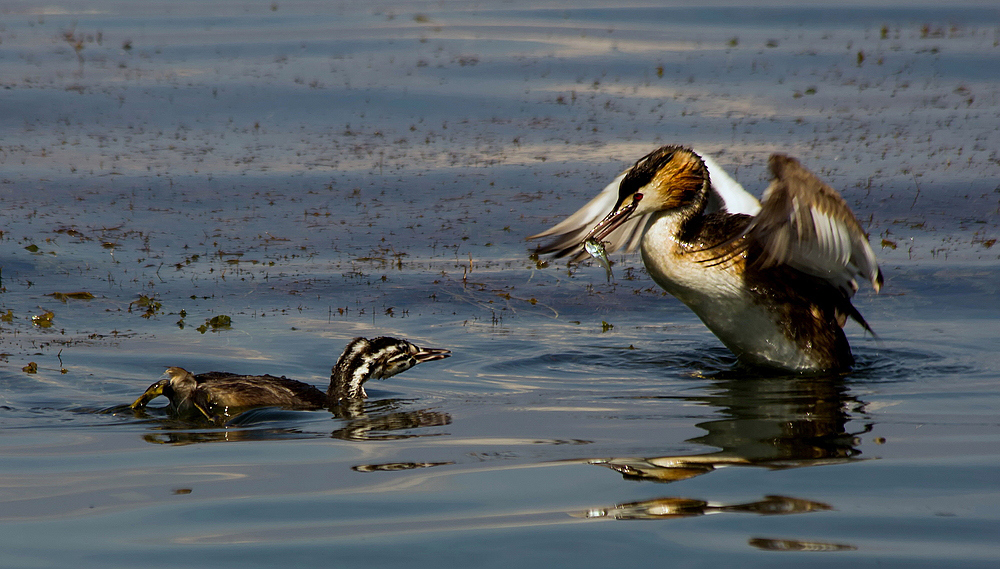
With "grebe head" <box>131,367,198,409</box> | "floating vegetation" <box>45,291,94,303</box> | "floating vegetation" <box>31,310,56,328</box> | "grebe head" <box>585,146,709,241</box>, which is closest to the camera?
"grebe head" <box>131,367,198,409</box>

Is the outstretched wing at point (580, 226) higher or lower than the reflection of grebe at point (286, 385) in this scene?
higher

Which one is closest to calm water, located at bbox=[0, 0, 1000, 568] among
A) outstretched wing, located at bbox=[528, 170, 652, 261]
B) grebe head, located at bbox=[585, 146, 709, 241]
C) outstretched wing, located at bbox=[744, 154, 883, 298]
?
outstretched wing, located at bbox=[528, 170, 652, 261]

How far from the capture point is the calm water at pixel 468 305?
4453 mm

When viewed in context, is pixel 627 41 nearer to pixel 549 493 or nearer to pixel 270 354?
pixel 270 354

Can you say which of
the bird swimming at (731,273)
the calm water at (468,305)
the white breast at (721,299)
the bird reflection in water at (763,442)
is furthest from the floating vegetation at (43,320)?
the bird reflection in water at (763,442)

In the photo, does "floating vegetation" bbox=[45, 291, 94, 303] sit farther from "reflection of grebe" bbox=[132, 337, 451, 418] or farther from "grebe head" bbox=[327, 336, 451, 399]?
"grebe head" bbox=[327, 336, 451, 399]

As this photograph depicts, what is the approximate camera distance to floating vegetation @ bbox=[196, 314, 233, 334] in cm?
827

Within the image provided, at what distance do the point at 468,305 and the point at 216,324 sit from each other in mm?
1837

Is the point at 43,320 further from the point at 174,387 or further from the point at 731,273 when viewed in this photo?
the point at 731,273

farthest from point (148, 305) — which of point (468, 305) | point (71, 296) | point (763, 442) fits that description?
point (763, 442)

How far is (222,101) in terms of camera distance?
1712 cm

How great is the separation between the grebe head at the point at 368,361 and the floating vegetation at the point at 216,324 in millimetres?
1596

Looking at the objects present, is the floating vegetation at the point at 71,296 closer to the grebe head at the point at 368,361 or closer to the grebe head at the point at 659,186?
the grebe head at the point at 368,361

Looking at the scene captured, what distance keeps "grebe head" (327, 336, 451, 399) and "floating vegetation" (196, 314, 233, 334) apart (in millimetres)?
1596
